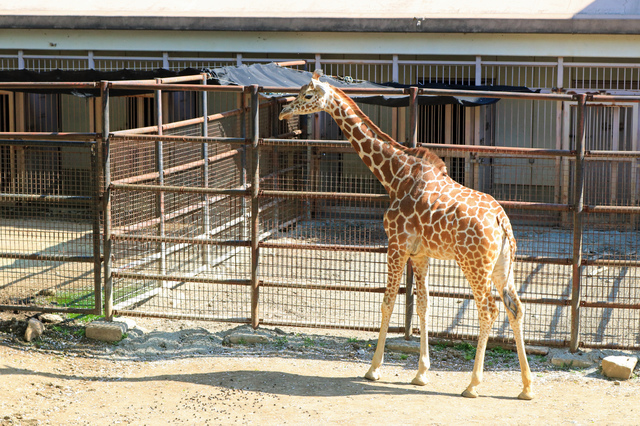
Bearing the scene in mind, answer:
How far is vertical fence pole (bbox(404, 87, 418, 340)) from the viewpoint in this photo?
23.1ft

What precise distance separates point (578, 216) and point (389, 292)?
1.94 meters

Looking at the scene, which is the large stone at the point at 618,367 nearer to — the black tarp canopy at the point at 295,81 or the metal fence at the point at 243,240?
the metal fence at the point at 243,240

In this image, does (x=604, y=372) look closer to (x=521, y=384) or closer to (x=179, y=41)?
(x=521, y=384)

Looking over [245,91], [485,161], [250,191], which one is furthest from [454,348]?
[485,161]

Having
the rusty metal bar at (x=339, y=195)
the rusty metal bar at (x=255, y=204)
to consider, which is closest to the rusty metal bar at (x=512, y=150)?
the rusty metal bar at (x=339, y=195)

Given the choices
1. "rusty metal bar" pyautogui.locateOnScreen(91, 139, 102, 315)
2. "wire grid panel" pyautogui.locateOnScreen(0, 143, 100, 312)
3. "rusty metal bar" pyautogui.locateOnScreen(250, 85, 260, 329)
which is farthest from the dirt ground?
"wire grid panel" pyautogui.locateOnScreen(0, 143, 100, 312)

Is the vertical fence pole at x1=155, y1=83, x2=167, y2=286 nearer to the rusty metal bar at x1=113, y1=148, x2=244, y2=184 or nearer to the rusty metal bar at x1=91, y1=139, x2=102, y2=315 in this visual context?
the rusty metal bar at x1=113, y1=148, x2=244, y2=184

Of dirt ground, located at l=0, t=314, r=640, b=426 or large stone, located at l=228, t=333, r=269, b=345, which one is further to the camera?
large stone, located at l=228, t=333, r=269, b=345

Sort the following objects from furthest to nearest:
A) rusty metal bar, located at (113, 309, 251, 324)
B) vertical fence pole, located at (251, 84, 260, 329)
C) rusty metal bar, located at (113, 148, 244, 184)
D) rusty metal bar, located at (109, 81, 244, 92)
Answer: rusty metal bar, located at (113, 148, 244, 184)
rusty metal bar, located at (113, 309, 251, 324)
vertical fence pole, located at (251, 84, 260, 329)
rusty metal bar, located at (109, 81, 244, 92)

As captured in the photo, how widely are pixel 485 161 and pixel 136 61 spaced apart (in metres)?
7.53

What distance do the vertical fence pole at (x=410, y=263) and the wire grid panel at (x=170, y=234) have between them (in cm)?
167

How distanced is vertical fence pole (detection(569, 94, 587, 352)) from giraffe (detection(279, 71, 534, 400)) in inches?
35.7

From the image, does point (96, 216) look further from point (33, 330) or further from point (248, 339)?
point (248, 339)

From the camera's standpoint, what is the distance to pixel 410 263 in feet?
23.0
